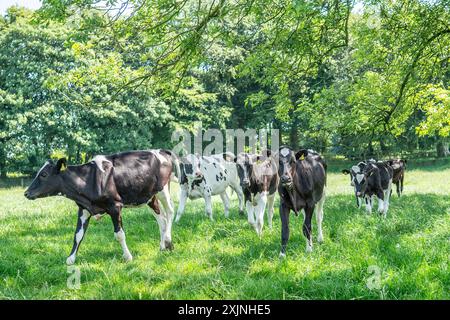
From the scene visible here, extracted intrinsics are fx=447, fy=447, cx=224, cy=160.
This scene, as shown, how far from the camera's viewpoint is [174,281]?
5.96 meters

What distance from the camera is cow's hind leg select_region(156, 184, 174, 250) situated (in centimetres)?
825

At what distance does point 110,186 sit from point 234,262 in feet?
8.61

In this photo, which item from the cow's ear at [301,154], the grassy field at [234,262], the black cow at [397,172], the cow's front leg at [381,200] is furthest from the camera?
the black cow at [397,172]

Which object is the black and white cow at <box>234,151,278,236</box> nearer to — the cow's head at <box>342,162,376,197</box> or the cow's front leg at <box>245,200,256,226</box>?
the cow's front leg at <box>245,200,256,226</box>

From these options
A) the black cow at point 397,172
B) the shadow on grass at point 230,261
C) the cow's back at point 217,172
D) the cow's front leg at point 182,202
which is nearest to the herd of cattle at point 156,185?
the shadow on grass at point 230,261

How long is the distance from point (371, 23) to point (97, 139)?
27846 millimetres

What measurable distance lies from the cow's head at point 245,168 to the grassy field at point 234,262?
1028 mm

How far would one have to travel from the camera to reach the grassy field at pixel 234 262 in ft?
17.8

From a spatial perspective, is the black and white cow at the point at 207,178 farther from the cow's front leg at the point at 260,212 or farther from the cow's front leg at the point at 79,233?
the cow's front leg at the point at 79,233

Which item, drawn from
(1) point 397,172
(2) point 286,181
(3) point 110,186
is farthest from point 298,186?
(1) point 397,172

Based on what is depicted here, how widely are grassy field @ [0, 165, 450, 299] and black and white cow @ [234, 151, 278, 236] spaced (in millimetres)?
524

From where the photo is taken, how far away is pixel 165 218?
8.61m
